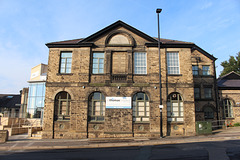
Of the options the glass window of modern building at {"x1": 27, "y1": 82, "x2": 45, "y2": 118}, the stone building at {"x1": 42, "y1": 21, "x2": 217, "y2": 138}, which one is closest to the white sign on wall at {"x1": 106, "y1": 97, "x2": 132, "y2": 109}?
the stone building at {"x1": 42, "y1": 21, "x2": 217, "y2": 138}

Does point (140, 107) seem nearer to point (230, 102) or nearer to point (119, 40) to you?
point (119, 40)

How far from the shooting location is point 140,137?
575 inches

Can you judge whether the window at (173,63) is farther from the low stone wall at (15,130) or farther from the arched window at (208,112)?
the low stone wall at (15,130)

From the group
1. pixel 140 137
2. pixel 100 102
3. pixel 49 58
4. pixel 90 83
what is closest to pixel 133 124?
pixel 140 137

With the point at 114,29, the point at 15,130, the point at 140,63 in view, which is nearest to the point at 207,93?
the point at 140,63

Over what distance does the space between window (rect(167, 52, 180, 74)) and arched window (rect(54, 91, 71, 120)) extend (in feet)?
33.5

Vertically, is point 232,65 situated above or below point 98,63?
above

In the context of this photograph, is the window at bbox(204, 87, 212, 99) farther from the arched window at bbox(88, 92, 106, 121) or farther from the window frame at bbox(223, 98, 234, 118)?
the arched window at bbox(88, 92, 106, 121)

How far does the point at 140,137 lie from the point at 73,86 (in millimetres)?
7677

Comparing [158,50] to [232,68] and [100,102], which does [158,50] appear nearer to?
[100,102]

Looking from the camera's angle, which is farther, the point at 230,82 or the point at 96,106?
the point at 230,82

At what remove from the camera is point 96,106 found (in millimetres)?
15758

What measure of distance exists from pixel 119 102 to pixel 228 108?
16.1m

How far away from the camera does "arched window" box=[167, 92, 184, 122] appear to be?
51.8 feet
